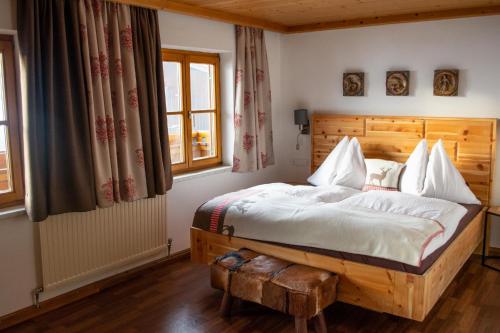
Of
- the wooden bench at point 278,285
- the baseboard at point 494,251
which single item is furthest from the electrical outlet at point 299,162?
the wooden bench at point 278,285

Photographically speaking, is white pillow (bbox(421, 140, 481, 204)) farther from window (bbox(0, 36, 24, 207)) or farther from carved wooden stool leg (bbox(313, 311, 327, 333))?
window (bbox(0, 36, 24, 207))

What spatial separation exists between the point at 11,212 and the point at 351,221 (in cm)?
218

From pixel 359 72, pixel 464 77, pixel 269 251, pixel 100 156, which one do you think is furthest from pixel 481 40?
pixel 100 156

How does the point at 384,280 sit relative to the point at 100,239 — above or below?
below

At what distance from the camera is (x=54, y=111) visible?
3256mm

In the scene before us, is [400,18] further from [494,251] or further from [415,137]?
[494,251]

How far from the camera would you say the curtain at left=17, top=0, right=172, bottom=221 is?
314 cm

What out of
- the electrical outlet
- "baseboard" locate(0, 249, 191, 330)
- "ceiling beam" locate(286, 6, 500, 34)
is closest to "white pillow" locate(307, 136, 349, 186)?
the electrical outlet

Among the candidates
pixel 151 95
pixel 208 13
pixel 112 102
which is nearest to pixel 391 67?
pixel 208 13

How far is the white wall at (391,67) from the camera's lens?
4312 mm

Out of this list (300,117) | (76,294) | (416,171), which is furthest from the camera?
(300,117)

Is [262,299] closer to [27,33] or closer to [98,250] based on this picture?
[98,250]

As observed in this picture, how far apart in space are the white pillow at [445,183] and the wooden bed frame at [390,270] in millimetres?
209

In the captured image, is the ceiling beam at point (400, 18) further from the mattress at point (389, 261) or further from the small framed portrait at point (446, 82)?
the mattress at point (389, 261)
